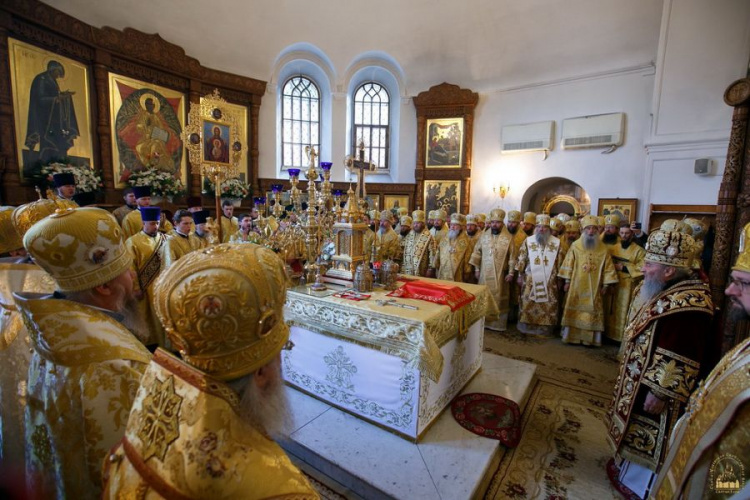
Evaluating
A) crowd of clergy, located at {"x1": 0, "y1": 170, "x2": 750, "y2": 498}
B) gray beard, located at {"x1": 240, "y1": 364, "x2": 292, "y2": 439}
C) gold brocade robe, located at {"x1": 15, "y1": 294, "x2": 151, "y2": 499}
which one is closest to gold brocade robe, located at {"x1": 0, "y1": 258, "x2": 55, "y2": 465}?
crowd of clergy, located at {"x1": 0, "y1": 170, "x2": 750, "y2": 498}

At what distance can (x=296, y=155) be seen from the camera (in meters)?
13.6

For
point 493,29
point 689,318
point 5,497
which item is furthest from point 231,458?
point 493,29

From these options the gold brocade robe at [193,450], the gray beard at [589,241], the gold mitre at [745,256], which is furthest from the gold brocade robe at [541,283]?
the gold brocade robe at [193,450]

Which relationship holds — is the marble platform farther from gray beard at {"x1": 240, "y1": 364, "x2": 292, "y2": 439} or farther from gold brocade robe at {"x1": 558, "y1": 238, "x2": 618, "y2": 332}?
gold brocade robe at {"x1": 558, "y1": 238, "x2": 618, "y2": 332}

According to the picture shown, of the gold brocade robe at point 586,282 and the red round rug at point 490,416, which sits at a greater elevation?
the gold brocade robe at point 586,282

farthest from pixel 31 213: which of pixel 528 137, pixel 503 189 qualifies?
pixel 528 137

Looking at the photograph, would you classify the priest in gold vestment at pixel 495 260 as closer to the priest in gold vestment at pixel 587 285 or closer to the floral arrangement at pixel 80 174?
the priest in gold vestment at pixel 587 285

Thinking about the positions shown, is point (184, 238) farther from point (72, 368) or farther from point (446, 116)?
point (446, 116)

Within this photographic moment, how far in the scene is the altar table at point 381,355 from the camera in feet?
9.45

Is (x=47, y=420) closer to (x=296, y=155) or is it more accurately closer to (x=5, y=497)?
(x=5, y=497)

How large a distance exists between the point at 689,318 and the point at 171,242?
210 inches

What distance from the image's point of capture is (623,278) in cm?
602

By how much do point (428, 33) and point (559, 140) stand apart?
626 cm

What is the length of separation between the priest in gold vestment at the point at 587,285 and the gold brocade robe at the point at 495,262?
1.10 metres
